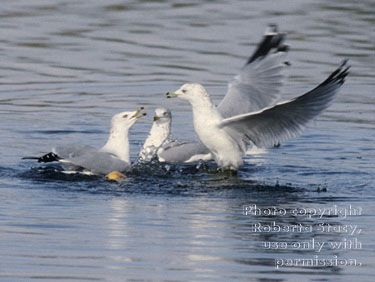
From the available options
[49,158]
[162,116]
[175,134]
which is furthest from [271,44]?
[49,158]

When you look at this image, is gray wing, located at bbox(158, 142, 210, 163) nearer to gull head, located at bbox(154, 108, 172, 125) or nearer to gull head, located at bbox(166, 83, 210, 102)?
gull head, located at bbox(154, 108, 172, 125)

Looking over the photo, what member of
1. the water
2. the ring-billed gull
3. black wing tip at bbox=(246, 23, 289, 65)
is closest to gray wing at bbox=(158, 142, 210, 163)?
the ring-billed gull

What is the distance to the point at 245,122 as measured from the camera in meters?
9.49

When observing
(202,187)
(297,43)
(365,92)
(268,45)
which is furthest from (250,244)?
(297,43)

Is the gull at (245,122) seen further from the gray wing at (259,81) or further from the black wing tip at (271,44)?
the black wing tip at (271,44)

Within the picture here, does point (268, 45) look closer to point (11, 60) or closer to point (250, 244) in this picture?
point (250, 244)

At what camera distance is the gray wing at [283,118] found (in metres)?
9.09

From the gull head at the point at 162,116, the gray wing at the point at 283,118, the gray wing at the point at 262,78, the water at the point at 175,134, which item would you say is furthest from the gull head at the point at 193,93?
the gull head at the point at 162,116

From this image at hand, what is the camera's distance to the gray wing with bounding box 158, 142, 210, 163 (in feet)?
34.6

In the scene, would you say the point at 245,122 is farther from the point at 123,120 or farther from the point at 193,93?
the point at 123,120

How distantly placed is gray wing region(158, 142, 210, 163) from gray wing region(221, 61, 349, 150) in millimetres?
755

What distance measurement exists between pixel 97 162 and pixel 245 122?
157 centimetres

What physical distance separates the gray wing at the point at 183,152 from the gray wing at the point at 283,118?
0.75 m

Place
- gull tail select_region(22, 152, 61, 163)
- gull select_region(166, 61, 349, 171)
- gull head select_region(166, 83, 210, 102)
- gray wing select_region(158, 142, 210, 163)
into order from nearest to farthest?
1. gull tail select_region(22, 152, 61, 163)
2. gull select_region(166, 61, 349, 171)
3. gull head select_region(166, 83, 210, 102)
4. gray wing select_region(158, 142, 210, 163)
